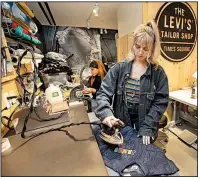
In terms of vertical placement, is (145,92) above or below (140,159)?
above

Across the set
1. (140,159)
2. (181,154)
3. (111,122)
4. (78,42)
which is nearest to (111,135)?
(111,122)

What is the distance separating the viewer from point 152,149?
0.79m

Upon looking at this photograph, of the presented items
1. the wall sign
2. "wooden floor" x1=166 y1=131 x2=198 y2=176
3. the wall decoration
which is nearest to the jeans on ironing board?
"wooden floor" x1=166 y1=131 x2=198 y2=176

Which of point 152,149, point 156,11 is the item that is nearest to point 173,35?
point 156,11

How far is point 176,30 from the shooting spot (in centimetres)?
236

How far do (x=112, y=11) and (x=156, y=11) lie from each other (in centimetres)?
144

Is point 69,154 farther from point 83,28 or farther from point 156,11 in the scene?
point 83,28

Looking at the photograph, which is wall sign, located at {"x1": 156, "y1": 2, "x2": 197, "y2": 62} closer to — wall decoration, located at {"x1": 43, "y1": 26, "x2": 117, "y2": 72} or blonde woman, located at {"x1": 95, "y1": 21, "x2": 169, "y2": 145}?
blonde woman, located at {"x1": 95, "y1": 21, "x2": 169, "y2": 145}

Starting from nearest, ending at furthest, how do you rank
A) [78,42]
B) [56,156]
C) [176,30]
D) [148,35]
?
[56,156] → [148,35] → [176,30] → [78,42]

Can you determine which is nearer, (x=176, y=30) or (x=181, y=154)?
(x=181, y=154)

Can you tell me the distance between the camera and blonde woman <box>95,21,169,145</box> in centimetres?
107

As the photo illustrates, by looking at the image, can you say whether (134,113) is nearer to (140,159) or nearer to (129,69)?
(129,69)

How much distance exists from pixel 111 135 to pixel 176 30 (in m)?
2.33

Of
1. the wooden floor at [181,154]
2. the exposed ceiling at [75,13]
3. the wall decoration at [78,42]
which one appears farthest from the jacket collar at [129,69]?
the wall decoration at [78,42]
